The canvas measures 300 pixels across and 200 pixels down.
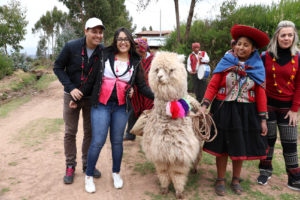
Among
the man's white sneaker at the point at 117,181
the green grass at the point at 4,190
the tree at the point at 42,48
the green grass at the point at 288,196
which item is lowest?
the green grass at the point at 288,196

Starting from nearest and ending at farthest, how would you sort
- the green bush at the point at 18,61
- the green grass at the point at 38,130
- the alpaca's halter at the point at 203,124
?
the alpaca's halter at the point at 203,124 → the green grass at the point at 38,130 → the green bush at the point at 18,61

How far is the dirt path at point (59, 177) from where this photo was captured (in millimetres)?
2973

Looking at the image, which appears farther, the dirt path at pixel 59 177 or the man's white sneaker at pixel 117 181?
the man's white sneaker at pixel 117 181

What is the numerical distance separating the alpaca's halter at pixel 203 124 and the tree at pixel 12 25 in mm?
18957

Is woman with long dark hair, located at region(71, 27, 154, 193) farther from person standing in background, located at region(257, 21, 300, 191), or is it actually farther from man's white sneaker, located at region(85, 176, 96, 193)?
person standing in background, located at region(257, 21, 300, 191)

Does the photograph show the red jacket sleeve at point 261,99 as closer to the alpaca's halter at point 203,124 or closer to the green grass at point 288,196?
the alpaca's halter at point 203,124

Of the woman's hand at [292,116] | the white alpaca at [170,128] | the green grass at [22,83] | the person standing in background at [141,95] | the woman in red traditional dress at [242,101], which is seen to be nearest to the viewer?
the white alpaca at [170,128]

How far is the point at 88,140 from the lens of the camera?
335cm

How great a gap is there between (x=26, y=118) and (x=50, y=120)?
100cm

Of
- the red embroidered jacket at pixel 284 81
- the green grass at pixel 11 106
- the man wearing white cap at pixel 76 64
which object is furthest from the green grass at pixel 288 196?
the green grass at pixel 11 106

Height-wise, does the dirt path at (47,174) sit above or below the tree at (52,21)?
below

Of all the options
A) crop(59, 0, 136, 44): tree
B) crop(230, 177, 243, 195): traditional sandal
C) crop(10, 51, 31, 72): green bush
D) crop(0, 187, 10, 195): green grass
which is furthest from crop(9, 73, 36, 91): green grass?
crop(230, 177, 243, 195): traditional sandal

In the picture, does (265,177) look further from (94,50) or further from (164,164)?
(94,50)

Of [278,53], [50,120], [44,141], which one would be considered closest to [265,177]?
[278,53]
